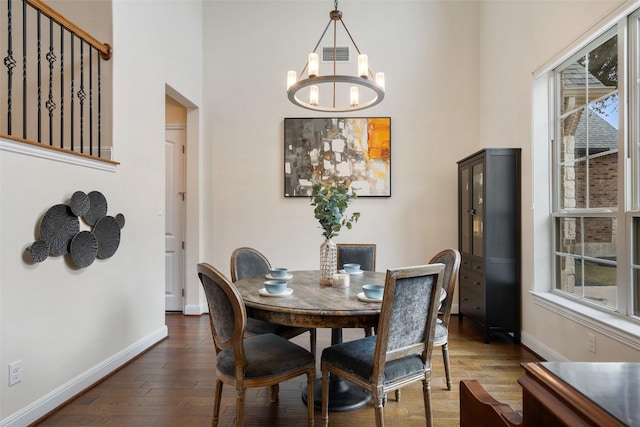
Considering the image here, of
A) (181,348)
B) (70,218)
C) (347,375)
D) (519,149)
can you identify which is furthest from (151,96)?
(519,149)

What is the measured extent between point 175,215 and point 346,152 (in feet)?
7.58

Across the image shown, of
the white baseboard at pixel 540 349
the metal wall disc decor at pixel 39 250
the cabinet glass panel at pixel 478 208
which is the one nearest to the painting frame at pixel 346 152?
the cabinet glass panel at pixel 478 208

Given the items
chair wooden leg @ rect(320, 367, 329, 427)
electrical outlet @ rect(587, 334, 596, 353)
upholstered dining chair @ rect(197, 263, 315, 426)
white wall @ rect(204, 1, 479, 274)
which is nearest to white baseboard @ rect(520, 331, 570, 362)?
electrical outlet @ rect(587, 334, 596, 353)

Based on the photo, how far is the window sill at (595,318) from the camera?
2.09 m

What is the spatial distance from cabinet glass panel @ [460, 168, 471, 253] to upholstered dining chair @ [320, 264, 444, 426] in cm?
227

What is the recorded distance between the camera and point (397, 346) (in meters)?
1.75

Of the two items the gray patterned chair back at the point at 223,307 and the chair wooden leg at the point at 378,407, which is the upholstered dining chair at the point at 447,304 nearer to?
the chair wooden leg at the point at 378,407

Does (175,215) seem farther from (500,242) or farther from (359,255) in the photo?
(500,242)

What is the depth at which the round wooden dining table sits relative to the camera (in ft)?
5.77

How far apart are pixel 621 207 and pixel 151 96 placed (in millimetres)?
3896

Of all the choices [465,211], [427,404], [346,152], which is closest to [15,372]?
[427,404]

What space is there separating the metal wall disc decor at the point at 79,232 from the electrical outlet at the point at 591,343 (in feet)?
11.7

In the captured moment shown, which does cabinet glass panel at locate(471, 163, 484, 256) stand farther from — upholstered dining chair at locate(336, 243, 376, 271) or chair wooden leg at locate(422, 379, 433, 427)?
chair wooden leg at locate(422, 379, 433, 427)

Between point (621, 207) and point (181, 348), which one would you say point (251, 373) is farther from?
point (621, 207)
